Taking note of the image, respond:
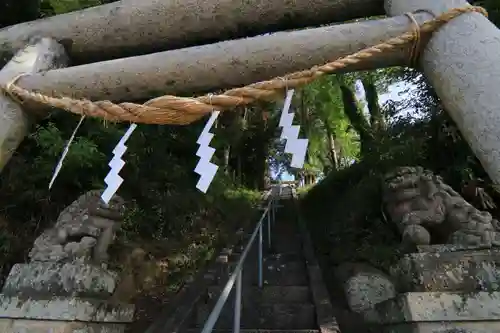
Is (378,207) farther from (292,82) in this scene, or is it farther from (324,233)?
(292,82)

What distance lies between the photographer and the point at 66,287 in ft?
7.17

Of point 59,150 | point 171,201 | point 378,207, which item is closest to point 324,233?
point 378,207

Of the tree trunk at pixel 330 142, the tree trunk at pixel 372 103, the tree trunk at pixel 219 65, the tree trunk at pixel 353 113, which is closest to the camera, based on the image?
the tree trunk at pixel 219 65

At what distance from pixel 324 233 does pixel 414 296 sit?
464 centimetres

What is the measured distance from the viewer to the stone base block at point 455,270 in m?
1.78

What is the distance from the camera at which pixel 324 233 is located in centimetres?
638

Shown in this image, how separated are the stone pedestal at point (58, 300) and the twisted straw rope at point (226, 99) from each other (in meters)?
1.09

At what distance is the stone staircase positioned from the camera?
11.0ft

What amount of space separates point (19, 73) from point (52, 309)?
137 centimetres

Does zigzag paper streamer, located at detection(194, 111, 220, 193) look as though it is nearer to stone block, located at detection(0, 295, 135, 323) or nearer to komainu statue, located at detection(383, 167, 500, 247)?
stone block, located at detection(0, 295, 135, 323)

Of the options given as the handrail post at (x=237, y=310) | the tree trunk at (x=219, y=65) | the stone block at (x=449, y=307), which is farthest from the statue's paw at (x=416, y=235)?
the handrail post at (x=237, y=310)

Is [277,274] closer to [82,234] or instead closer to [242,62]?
[82,234]

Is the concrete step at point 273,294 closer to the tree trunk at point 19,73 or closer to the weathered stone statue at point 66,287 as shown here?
the weathered stone statue at point 66,287

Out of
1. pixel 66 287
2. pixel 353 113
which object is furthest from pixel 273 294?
pixel 353 113
